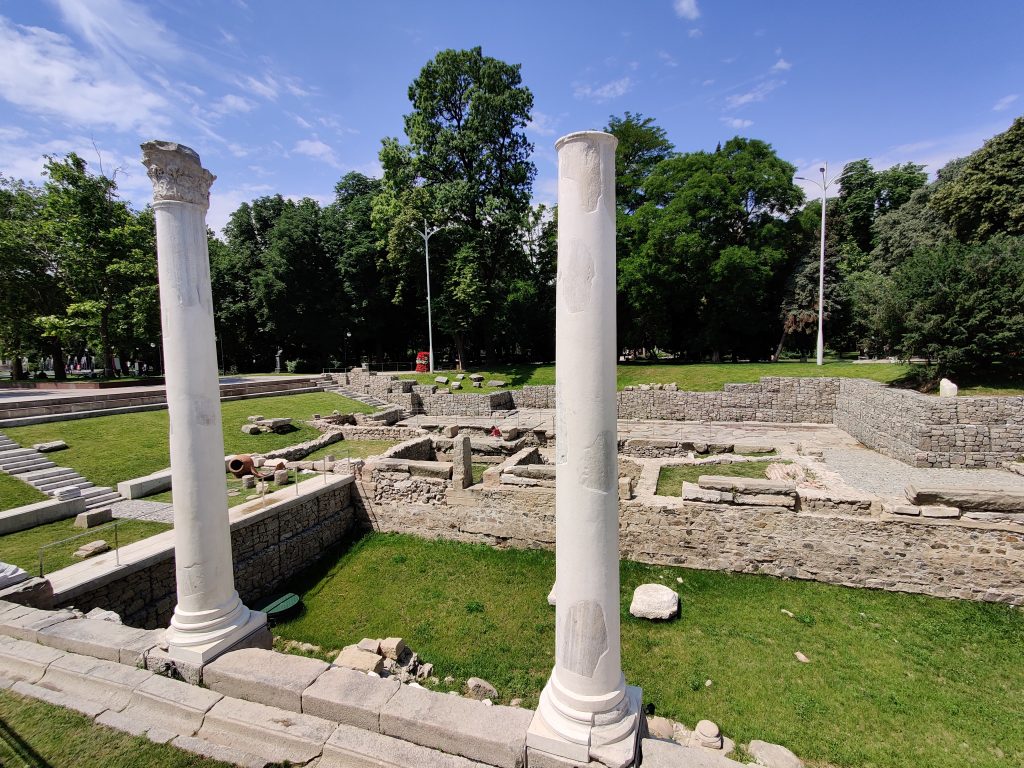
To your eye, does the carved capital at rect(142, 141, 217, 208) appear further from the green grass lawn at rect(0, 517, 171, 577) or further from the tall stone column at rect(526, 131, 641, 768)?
the green grass lawn at rect(0, 517, 171, 577)

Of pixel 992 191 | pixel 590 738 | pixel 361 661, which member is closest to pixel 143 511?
pixel 361 661

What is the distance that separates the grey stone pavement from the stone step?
12022 millimetres

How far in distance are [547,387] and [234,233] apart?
32052mm

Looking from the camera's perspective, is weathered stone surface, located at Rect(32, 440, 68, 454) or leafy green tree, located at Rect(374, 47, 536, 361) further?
leafy green tree, located at Rect(374, 47, 536, 361)

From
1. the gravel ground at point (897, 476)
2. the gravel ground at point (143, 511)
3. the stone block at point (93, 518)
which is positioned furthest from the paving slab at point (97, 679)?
the gravel ground at point (897, 476)

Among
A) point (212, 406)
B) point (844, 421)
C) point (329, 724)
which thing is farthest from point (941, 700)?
point (844, 421)

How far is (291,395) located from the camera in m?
24.5

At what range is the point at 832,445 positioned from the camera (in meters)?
15.6

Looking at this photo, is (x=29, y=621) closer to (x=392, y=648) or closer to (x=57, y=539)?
(x=392, y=648)

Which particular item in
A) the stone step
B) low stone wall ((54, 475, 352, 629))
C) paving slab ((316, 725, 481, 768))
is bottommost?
low stone wall ((54, 475, 352, 629))

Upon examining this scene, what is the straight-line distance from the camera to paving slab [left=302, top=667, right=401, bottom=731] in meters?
4.05

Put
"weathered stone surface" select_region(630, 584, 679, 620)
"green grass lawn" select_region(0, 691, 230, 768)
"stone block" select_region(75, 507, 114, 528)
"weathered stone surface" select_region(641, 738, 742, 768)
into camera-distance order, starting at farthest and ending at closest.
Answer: "stone block" select_region(75, 507, 114, 528) → "weathered stone surface" select_region(630, 584, 679, 620) → "green grass lawn" select_region(0, 691, 230, 768) → "weathered stone surface" select_region(641, 738, 742, 768)

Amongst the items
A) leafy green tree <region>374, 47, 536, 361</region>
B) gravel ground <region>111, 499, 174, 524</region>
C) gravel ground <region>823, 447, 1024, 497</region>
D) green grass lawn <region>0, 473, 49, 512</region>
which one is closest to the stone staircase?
green grass lawn <region>0, 473, 49, 512</region>

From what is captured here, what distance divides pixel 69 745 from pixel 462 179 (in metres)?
29.5
